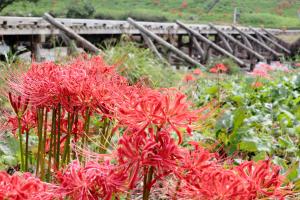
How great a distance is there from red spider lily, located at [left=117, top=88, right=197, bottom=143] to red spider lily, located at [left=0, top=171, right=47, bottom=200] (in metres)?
0.28

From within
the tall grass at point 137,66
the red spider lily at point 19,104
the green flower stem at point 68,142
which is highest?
the red spider lily at point 19,104

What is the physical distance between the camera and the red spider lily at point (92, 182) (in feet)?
4.63

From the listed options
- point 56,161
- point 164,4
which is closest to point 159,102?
point 56,161

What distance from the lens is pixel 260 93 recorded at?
Answer: 23.7 ft

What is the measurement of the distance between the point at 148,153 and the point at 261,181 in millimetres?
315

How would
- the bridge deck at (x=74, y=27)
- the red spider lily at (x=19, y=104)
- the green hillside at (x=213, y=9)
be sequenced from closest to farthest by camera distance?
the red spider lily at (x=19, y=104) < the bridge deck at (x=74, y=27) < the green hillside at (x=213, y=9)

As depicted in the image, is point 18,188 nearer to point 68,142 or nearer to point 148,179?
point 148,179

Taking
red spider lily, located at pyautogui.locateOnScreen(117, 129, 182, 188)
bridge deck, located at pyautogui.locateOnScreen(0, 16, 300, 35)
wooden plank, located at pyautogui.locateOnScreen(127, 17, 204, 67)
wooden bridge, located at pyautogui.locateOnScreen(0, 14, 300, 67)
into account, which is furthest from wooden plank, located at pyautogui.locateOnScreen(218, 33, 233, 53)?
red spider lily, located at pyautogui.locateOnScreen(117, 129, 182, 188)

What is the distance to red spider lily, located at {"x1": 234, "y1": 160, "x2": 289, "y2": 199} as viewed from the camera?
56.6 inches

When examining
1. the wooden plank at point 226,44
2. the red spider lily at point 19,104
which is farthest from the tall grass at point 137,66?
the wooden plank at point 226,44

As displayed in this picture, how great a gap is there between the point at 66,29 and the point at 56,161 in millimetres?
9995

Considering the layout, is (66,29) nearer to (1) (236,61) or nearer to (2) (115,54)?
(2) (115,54)

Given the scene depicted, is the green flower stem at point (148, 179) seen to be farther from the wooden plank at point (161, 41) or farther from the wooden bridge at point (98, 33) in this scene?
the wooden plank at point (161, 41)

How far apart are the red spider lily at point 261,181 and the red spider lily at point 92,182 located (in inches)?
12.8
